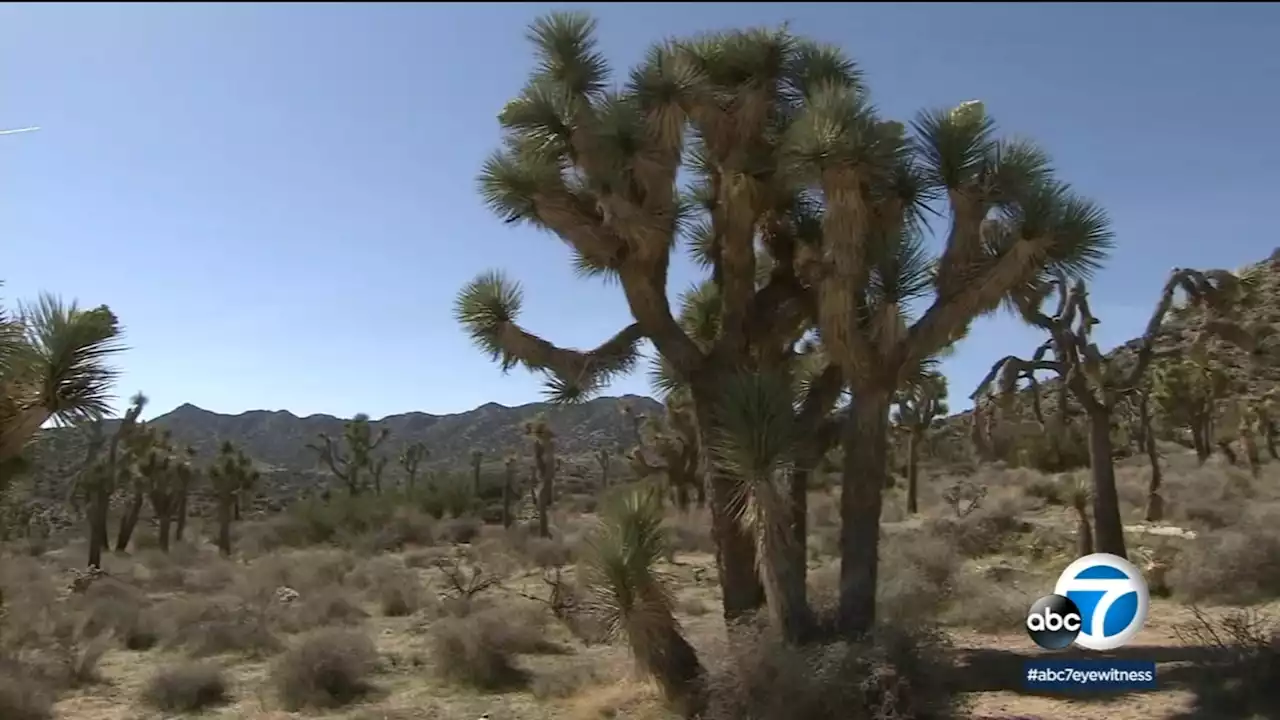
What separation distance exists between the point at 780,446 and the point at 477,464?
3147 cm

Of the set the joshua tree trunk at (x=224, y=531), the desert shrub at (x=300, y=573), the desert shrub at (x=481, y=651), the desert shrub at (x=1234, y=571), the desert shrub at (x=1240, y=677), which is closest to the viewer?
the desert shrub at (x=1240, y=677)

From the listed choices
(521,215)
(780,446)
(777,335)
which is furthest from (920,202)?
(521,215)

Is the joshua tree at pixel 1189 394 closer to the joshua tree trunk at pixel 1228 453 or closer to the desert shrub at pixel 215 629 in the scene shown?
the joshua tree trunk at pixel 1228 453

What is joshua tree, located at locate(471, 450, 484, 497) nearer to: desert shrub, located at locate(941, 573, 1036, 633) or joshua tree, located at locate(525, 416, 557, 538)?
joshua tree, located at locate(525, 416, 557, 538)

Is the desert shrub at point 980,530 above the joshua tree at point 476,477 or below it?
below

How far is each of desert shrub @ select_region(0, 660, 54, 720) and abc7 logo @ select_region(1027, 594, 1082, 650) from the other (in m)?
9.23

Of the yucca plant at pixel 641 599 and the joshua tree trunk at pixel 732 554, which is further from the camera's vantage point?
the joshua tree trunk at pixel 732 554

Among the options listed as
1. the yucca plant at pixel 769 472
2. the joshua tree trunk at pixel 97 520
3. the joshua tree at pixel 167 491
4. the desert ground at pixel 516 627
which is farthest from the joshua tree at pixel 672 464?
the yucca plant at pixel 769 472

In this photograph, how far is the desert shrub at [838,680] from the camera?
6992 mm

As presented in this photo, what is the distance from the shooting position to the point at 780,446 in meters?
7.68

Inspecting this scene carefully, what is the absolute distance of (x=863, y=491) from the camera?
8.23 meters

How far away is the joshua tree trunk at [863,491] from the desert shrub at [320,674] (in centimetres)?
522

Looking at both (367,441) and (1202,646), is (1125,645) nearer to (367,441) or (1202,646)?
(1202,646)

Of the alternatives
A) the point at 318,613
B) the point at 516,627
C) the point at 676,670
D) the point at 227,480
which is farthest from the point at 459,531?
the point at 676,670
